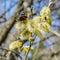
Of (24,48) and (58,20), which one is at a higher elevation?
(24,48)

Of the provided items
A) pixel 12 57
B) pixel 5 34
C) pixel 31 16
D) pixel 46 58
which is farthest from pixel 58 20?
pixel 31 16

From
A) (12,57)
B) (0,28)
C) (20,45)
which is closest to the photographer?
(20,45)

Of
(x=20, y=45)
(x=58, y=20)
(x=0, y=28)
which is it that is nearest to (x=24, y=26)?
(x=20, y=45)

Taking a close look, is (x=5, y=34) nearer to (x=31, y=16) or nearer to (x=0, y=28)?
(x=0, y=28)

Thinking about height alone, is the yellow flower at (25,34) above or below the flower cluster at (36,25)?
below

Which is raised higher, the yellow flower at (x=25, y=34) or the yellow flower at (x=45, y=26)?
the yellow flower at (x=45, y=26)

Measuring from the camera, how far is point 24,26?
1.32 metres

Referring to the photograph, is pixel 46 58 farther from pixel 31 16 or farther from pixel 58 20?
pixel 31 16

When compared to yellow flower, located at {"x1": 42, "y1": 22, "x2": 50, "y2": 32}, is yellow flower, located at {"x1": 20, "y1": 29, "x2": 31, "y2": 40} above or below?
below

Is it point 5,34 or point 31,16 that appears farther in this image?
point 5,34

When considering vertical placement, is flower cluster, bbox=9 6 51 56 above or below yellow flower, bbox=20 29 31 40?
above

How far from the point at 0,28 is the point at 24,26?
7.25 ft

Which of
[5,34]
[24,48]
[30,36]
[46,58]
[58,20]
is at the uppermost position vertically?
[30,36]

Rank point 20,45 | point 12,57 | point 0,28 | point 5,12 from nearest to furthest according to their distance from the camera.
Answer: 1. point 20,45
2. point 12,57
3. point 0,28
4. point 5,12
